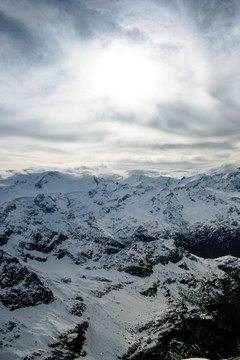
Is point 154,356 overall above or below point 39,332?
below

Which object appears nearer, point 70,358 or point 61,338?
point 70,358

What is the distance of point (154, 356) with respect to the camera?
191375mm

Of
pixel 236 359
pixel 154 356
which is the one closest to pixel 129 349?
pixel 154 356

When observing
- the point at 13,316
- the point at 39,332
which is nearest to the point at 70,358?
the point at 39,332

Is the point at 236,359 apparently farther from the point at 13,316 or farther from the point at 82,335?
the point at 13,316

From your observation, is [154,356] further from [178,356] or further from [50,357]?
[50,357]

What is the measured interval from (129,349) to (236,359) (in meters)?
173

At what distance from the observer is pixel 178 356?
196 metres

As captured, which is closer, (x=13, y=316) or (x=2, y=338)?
(x=2, y=338)

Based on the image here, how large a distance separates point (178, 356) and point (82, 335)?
218 ft

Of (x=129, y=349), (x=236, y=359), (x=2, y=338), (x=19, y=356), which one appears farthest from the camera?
(x=129, y=349)

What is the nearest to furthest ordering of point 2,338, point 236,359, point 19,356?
point 236,359
point 19,356
point 2,338

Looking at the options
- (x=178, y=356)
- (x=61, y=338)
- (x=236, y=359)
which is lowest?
(x=178, y=356)

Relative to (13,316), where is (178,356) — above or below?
below
